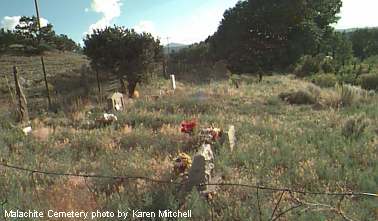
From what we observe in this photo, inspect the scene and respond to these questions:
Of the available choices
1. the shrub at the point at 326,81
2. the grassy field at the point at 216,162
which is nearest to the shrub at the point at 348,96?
the grassy field at the point at 216,162

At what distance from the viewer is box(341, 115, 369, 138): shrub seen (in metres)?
6.76

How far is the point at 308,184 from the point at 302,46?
79.9 feet

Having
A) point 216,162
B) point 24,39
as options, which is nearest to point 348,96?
point 216,162

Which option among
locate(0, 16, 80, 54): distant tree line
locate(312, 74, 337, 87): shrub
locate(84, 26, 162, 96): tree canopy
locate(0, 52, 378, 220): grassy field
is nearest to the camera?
locate(0, 52, 378, 220): grassy field

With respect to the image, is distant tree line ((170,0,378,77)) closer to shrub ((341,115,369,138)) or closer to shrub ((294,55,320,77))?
shrub ((294,55,320,77))

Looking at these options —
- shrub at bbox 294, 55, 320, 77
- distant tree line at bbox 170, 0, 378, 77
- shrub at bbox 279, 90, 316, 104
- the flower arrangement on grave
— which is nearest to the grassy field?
the flower arrangement on grave

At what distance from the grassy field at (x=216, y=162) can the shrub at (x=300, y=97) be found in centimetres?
183


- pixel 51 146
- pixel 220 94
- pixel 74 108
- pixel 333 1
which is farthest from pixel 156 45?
pixel 333 1

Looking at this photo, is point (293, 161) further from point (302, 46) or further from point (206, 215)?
point (302, 46)

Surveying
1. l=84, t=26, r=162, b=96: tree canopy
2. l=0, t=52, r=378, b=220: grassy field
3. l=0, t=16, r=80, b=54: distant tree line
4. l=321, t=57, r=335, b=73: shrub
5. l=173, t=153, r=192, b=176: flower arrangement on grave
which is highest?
l=0, t=16, r=80, b=54: distant tree line

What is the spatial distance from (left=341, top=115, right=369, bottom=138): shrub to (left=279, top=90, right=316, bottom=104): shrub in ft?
17.5

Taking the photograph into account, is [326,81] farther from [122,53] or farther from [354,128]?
[354,128]

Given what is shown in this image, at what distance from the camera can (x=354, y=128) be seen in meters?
6.97

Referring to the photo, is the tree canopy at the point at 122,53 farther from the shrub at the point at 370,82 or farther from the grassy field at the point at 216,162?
the shrub at the point at 370,82
